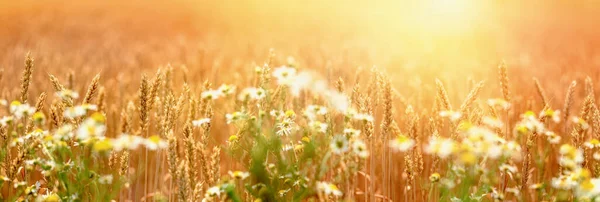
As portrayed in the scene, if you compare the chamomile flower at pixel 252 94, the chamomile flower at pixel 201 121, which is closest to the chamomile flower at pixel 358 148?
the chamomile flower at pixel 252 94

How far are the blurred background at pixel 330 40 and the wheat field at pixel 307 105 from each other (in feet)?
0.19

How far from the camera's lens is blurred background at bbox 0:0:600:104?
20.5 feet

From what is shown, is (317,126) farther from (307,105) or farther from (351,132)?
(307,105)

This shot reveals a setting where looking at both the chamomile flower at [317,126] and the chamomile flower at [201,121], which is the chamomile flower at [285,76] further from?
the chamomile flower at [201,121]

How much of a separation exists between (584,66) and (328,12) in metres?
9.92

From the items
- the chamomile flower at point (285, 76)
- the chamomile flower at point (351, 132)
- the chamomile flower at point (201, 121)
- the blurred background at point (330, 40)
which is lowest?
the chamomile flower at point (351, 132)

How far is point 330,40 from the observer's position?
32.9ft

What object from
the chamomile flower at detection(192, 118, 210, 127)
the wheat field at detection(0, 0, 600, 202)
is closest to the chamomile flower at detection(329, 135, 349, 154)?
the wheat field at detection(0, 0, 600, 202)

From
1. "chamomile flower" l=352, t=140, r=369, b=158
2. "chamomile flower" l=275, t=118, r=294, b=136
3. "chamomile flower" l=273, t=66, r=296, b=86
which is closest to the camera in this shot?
"chamomile flower" l=352, t=140, r=369, b=158

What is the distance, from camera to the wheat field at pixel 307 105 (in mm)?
2162

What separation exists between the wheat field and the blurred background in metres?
0.06

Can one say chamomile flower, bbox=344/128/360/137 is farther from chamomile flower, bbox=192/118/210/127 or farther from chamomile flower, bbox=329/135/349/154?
A: chamomile flower, bbox=192/118/210/127

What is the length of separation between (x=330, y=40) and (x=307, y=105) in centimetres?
703

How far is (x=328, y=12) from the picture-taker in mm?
16359
